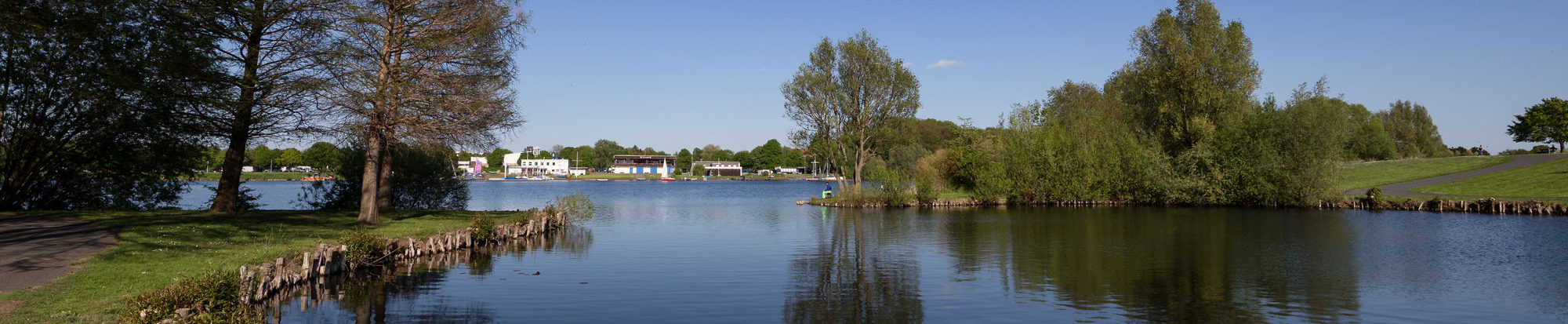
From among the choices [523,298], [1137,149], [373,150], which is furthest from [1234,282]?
[1137,149]

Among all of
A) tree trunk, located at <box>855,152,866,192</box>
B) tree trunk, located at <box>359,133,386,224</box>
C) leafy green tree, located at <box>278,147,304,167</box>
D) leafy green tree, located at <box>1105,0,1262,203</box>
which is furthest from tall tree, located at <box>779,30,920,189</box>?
leafy green tree, located at <box>278,147,304,167</box>

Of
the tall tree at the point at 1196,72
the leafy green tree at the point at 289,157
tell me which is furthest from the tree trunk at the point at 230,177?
the leafy green tree at the point at 289,157

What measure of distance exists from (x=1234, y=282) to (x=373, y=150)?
80.5 feet

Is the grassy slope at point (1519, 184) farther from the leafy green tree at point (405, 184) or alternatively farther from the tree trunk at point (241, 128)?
the tree trunk at point (241, 128)

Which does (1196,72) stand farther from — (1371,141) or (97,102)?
(1371,141)

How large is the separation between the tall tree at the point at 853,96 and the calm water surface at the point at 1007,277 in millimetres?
20053

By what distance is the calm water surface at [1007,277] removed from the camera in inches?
583

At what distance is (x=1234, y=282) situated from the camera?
18328 mm

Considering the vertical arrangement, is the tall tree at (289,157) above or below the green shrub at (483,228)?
Answer: above

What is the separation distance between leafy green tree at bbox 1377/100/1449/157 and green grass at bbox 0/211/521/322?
356 feet

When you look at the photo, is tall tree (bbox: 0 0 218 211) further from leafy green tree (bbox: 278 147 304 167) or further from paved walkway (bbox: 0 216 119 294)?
leafy green tree (bbox: 278 147 304 167)

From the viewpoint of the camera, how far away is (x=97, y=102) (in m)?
25.0

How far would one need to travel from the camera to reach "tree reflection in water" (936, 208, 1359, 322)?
15.5 metres

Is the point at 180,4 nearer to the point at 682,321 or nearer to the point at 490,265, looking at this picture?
the point at 490,265
